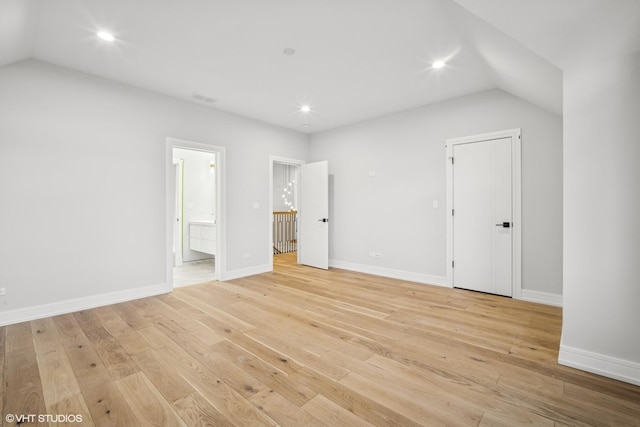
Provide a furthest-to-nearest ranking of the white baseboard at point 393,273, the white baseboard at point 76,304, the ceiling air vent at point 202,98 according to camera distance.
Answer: the white baseboard at point 393,273, the ceiling air vent at point 202,98, the white baseboard at point 76,304

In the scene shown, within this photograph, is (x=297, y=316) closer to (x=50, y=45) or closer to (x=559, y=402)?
(x=559, y=402)

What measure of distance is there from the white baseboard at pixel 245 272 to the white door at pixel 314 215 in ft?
3.12

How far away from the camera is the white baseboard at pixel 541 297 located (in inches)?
131

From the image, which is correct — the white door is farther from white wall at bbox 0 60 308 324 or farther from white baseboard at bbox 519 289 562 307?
white baseboard at bbox 519 289 562 307

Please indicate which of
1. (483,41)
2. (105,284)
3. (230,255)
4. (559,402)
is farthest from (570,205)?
(105,284)

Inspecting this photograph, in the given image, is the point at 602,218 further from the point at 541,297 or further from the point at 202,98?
the point at 202,98

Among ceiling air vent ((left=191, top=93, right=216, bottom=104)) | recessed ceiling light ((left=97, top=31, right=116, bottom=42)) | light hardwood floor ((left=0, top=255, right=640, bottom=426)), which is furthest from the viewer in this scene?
ceiling air vent ((left=191, top=93, right=216, bottom=104))

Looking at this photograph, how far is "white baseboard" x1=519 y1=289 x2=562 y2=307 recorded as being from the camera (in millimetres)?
3338

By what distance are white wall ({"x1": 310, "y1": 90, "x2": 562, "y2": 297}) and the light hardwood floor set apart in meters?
0.97

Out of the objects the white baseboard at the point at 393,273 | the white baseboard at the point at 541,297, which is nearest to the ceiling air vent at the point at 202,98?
the white baseboard at the point at 393,273

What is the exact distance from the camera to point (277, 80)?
11.6 feet

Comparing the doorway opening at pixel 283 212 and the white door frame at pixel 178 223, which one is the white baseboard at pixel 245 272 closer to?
the doorway opening at pixel 283 212

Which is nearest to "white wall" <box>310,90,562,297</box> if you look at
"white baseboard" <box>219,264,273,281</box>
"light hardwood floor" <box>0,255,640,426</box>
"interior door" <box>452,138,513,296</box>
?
"interior door" <box>452,138,513,296</box>

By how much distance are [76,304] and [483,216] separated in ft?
17.0
